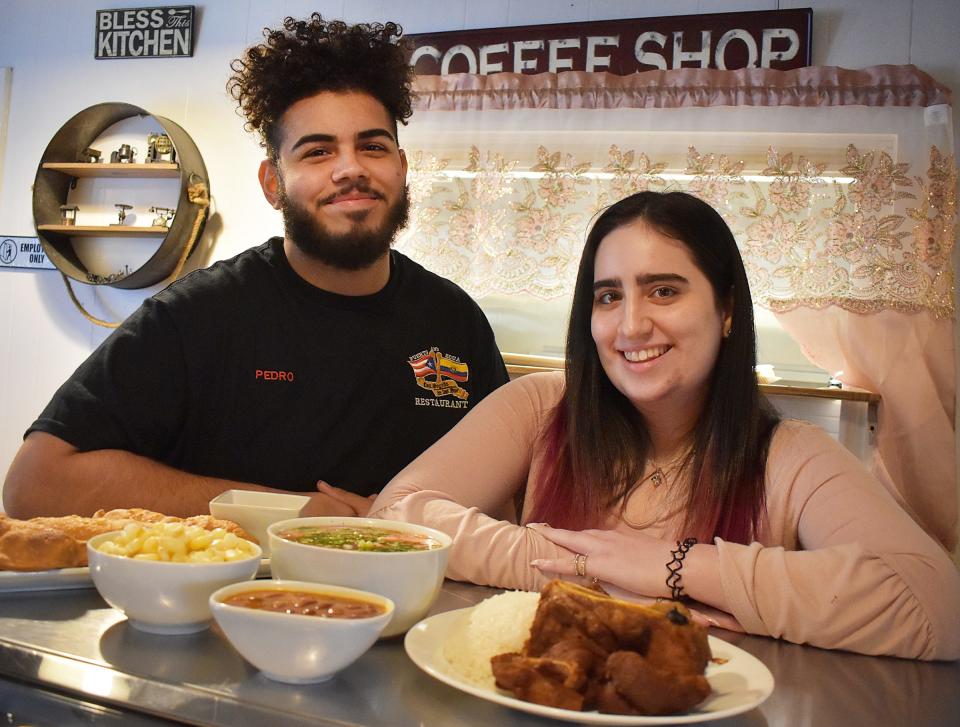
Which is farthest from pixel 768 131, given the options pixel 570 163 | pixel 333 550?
pixel 333 550

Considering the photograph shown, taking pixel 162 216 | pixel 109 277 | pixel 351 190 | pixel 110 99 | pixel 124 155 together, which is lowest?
pixel 109 277

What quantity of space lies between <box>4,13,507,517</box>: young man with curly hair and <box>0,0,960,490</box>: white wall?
155cm

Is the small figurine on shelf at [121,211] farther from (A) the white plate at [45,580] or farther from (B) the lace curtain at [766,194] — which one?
(A) the white plate at [45,580]

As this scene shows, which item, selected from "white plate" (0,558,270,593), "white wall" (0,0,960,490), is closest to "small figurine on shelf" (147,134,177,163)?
"white wall" (0,0,960,490)

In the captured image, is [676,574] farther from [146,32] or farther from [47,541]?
[146,32]

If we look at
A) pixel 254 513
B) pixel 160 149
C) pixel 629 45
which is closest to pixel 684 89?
pixel 629 45

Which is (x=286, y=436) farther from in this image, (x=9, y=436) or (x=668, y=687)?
(x=9, y=436)

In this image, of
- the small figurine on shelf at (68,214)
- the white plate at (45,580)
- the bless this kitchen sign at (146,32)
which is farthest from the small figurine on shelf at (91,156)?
the white plate at (45,580)

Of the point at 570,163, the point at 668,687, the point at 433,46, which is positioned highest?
the point at 433,46

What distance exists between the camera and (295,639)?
2.74 ft

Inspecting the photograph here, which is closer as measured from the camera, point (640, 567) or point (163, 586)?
point (163, 586)

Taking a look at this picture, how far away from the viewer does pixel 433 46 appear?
3689 millimetres

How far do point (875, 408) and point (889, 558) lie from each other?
1957 millimetres

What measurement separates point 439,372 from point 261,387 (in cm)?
44
